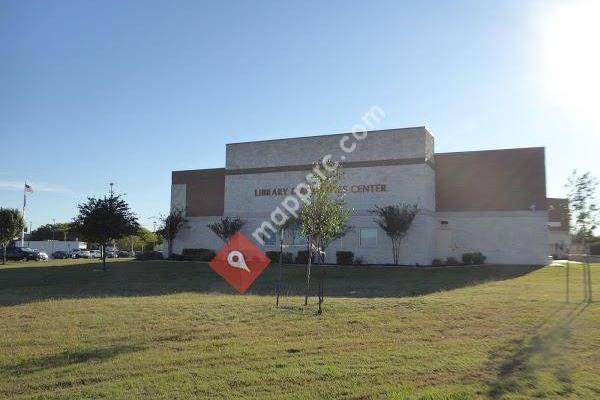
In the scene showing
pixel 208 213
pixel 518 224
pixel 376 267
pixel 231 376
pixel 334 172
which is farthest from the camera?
pixel 208 213

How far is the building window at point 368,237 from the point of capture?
1487 inches

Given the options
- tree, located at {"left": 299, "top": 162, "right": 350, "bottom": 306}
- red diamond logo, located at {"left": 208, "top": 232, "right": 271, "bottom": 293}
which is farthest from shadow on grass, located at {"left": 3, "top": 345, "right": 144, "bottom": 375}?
red diamond logo, located at {"left": 208, "top": 232, "right": 271, "bottom": 293}

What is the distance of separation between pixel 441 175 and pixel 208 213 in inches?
759

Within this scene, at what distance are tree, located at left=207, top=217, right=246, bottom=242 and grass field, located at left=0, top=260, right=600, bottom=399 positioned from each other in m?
25.9

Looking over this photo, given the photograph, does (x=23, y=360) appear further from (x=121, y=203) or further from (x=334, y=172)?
(x=121, y=203)

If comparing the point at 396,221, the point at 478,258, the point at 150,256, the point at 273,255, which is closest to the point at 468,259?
the point at 478,258

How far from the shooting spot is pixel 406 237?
36750 millimetres

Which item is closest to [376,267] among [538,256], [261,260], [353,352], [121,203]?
[261,260]

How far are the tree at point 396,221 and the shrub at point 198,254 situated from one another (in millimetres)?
13264

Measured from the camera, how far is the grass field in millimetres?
7242

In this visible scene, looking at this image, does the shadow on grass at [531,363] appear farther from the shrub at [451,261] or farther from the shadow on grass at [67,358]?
the shrub at [451,261]

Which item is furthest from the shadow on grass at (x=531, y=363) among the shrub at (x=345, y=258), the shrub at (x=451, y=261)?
the shrub at (x=451, y=261)

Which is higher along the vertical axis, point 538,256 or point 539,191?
point 539,191

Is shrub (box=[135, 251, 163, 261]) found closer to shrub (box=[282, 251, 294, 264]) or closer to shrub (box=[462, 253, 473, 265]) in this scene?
shrub (box=[282, 251, 294, 264])
